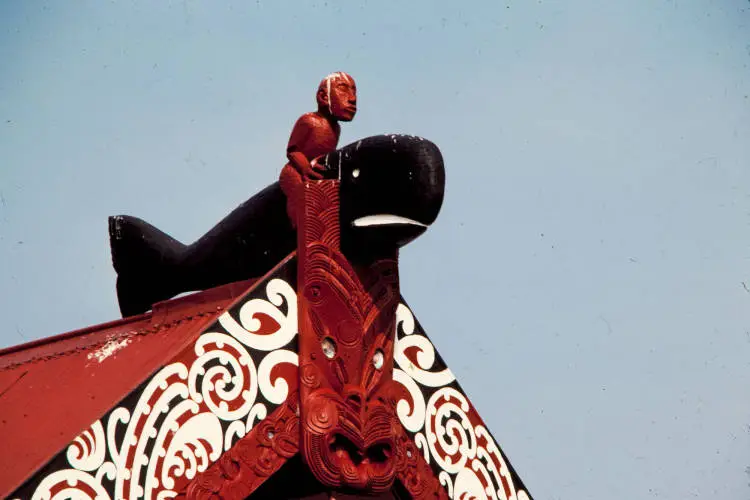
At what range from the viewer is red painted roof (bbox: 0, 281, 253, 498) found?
9.76 m

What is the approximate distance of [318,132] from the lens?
10797 mm

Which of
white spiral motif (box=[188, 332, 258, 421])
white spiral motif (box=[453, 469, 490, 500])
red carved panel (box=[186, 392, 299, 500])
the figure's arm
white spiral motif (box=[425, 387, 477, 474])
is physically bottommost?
white spiral motif (box=[453, 469, 490, 500])

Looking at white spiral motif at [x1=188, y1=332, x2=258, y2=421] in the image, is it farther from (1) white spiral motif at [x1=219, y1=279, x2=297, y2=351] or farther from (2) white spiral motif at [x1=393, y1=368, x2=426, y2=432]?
(2) white spiral motif at [x1=393, y1=368, x2=426, y2=432]

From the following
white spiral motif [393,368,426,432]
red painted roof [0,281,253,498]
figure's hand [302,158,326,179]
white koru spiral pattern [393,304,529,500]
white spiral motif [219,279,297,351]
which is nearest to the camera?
red painted roof [0,281,253,498]

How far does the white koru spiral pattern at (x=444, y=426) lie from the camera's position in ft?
35.7

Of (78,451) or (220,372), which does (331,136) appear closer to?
(220,372)

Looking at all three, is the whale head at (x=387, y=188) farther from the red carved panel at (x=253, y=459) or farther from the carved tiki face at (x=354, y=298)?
the red carved panel at (x=253, y=459)

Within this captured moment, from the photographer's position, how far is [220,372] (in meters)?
9.69

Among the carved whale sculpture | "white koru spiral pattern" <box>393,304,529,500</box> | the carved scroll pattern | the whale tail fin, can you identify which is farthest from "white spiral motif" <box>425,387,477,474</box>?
the whale tail fin

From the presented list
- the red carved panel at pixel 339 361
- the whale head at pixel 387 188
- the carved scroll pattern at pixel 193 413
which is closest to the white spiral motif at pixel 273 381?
the carved scroll pattern at pixel 193 413

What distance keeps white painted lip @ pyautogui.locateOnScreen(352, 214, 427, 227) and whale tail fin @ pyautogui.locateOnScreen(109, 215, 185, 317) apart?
2221mm

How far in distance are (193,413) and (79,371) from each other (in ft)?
5.80

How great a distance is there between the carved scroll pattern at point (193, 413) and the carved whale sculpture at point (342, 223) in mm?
630

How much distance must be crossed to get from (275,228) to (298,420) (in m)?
1.53
